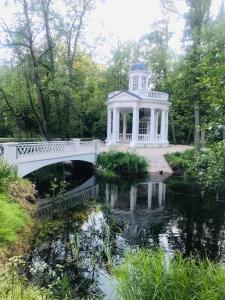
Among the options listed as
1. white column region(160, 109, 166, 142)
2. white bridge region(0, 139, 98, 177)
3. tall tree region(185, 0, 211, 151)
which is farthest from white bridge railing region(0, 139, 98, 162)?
white column region(160, 109, 166, 142)

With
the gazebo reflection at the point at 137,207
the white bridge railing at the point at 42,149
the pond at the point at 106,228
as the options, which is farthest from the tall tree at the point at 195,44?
the white bridge railing at the point at 42,149

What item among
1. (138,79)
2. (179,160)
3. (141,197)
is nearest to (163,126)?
(138,79)

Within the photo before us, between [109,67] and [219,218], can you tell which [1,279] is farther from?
[109,67]

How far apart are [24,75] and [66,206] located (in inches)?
449

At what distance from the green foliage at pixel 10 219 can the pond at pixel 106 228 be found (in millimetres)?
525

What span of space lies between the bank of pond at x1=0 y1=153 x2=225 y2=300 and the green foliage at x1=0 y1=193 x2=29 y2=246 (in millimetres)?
29

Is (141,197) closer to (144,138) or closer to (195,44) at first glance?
(144,138)

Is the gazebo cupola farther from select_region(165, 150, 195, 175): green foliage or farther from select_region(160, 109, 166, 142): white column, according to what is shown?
select_region(165, 150, 195, 175): green foliage

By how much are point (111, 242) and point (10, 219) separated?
2.69m

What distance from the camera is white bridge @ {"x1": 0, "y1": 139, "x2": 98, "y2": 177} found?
11.8m

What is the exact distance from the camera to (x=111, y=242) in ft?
26.5

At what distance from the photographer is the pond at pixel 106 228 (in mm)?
6252

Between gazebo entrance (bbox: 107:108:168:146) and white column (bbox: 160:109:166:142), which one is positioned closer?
gazebo entrance (bbox: 107:108:168:146)

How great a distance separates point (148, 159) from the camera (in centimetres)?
2169
